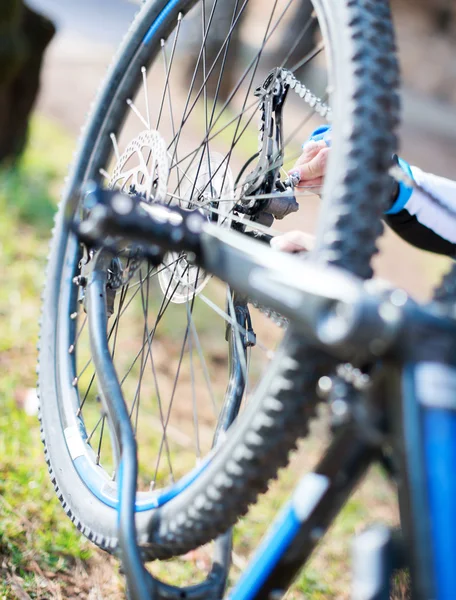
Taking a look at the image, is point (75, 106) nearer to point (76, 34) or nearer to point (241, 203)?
point (76, 34)

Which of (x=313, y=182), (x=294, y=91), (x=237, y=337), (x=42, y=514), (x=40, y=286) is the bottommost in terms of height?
(x=42, y=514)

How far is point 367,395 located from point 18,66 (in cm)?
288

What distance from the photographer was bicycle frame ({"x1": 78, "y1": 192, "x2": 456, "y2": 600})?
63 centimetres

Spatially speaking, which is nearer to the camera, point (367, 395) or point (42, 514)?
point (367, 395)

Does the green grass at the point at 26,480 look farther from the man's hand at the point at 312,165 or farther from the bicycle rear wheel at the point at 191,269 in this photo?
the man's hand at the point at 312,165

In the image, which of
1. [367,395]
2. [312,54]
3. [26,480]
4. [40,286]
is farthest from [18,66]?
[367,395]

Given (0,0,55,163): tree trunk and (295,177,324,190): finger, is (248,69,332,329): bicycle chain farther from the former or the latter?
(0,0,55,163): tree trunk

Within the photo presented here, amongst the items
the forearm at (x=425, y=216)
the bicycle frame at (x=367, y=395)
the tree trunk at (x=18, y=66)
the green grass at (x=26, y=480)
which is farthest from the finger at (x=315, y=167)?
the tree trunk at (x=18, y=66)

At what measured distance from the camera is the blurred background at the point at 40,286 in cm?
127

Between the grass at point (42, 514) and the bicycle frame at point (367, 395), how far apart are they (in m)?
0.54

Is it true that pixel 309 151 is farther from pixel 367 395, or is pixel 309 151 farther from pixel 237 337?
pixel 367 395

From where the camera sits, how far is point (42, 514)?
4.44 ft

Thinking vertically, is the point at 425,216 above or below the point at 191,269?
above

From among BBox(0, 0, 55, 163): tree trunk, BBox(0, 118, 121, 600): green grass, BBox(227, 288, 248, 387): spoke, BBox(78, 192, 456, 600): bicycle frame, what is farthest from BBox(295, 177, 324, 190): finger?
BBox(0, 0, 55, 163): tree trunk
